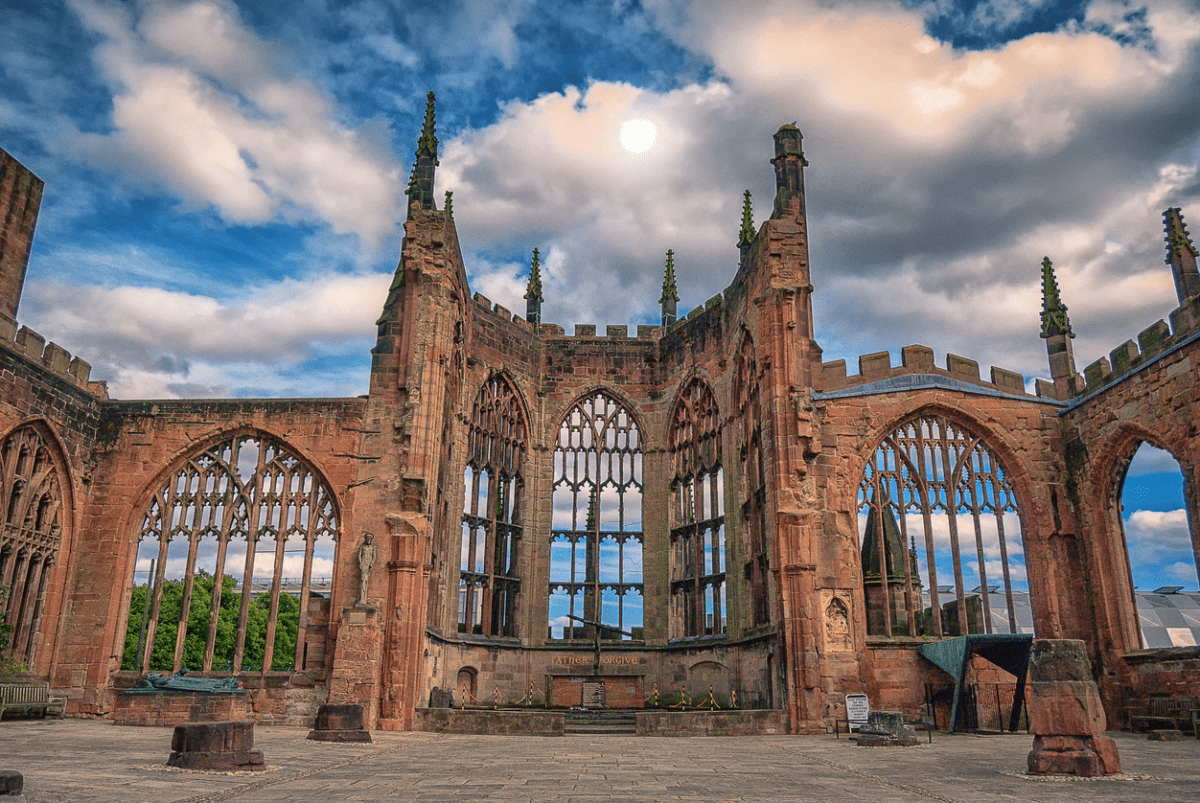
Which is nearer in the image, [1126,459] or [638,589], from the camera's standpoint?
[1126,459]

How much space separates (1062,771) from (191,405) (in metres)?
20.9

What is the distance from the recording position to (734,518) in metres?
24.8

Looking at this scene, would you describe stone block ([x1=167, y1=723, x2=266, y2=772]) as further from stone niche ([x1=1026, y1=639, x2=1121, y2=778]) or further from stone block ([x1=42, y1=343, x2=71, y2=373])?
stone block ([x1=42, y1=343, x2=71, y2=373])

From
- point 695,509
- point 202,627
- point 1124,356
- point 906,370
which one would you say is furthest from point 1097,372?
point 202,627

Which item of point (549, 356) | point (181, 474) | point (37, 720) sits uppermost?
point (549, 356)

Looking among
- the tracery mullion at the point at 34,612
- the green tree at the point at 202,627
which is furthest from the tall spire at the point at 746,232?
the green tree at the point at 202,627

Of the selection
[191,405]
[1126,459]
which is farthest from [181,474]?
[1126,459]

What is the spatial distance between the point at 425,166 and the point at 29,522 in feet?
42.2

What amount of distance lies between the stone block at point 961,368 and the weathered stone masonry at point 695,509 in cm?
6

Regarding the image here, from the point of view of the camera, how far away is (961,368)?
22.4 metres

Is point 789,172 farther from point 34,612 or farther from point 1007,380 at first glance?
point 34,612

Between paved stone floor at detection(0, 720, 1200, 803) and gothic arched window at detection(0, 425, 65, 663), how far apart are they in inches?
241

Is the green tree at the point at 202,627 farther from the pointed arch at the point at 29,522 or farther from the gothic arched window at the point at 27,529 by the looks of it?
the gothic arched window at the point at 27,529

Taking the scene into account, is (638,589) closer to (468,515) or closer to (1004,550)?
(468,515)
